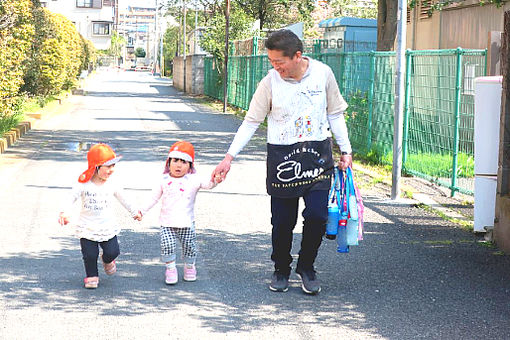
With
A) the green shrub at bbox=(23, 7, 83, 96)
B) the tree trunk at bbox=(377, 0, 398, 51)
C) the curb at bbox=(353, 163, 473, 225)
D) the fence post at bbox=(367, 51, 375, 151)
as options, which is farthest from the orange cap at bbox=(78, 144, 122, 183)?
the green shrub at bbox=(23, 7, 83, 96)

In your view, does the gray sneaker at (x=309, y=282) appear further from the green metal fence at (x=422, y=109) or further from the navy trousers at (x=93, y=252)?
the green metal fence at (x=422, y=109)

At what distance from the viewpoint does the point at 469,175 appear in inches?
397

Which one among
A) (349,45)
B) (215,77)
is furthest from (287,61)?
(215,77)

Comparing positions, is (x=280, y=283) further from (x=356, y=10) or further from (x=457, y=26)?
(x=356, y=10)

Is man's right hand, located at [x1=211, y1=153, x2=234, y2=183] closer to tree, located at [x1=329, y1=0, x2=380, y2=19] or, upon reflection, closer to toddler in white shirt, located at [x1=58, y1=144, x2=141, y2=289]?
toddler in white shirt, located at [x1=58, y1=144, x2=141, y2=289]

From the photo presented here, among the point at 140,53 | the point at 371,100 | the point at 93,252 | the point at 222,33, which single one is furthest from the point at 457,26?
the point at 140,53

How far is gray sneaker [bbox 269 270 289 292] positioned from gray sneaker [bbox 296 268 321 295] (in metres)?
0.11

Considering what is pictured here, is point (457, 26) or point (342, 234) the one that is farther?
point (457, 26)

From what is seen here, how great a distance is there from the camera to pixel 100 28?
4845 inches

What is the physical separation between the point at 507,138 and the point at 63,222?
3980 millimetres

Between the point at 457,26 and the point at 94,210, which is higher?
the point at 457,26

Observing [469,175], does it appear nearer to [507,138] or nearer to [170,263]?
[507,138]

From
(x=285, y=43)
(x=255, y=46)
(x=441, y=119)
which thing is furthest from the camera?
(x=255, y=46)

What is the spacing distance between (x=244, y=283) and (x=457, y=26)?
14399mm
